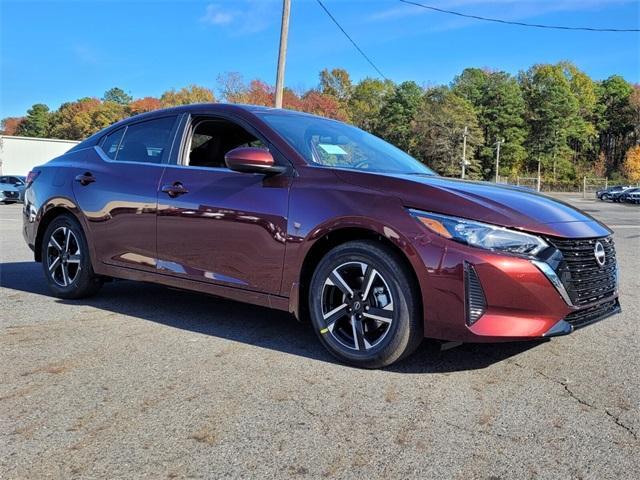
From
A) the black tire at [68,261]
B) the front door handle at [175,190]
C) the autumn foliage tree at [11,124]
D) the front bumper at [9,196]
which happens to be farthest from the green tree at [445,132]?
the autumn foliage tree at [11,124]

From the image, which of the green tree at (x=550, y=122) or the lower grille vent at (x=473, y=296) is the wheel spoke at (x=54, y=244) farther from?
the green tree at (x=550, y=122)

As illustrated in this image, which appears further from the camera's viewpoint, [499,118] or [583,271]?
[499,118]

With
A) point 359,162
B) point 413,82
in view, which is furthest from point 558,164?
point 359,162

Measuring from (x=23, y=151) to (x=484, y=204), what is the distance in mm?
47377

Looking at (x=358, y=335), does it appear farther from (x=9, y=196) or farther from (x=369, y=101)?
(x=369, y=101)

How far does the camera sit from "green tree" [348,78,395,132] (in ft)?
309

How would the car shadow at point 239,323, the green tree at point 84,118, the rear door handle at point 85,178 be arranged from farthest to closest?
the green tree at point 84,118 < the rear door handle at point 85,178 < the car shadow at point 239,323

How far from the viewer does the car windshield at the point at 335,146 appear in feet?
13.0

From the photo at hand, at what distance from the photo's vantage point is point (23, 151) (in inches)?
1729

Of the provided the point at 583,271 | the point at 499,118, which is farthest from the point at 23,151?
the point at 499,118

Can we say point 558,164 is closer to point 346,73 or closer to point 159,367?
point 346,73

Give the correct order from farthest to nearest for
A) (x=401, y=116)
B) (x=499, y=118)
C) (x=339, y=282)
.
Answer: (x=499, y=118) < (x=401, y=116) < (x=339, y=282)

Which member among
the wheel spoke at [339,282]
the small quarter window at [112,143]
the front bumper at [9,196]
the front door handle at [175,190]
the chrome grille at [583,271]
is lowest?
the front bumper at [9,196]

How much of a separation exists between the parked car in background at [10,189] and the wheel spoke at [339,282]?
90.6 ft
